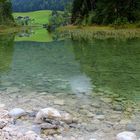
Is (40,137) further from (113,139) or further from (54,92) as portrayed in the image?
(54,92)

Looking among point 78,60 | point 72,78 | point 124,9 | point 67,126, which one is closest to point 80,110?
point 67,126

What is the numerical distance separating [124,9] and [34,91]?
2038 inches

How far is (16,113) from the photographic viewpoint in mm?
11297

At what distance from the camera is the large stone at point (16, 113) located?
11211 millimetres

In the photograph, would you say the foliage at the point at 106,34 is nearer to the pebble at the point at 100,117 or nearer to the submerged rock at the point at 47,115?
the pebble at the point at 100,117

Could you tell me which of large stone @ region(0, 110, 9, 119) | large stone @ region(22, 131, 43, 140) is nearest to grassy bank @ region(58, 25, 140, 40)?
large stone @ region(0, 110, 9, 119)

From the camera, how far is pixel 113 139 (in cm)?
925

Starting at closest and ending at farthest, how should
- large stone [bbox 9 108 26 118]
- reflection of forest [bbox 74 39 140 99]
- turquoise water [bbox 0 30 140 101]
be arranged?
large stone [bbox 9 108 26 118] → turquoise water [bbox 0 30 140 101] → reflection of forest [bbox 74 39 140 99]

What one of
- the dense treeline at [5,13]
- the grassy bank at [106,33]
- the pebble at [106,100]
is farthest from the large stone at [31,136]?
the dense treeline at [5,13]

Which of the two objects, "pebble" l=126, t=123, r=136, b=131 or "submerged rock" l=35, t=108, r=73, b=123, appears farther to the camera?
"submerged rock" l=35, t=108, r=73, b=123

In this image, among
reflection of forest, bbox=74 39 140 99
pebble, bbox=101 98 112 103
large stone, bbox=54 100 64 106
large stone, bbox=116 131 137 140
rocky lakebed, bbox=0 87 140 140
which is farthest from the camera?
reflection of forest, bbox=74 39 140 99

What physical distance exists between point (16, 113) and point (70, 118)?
5.68ft

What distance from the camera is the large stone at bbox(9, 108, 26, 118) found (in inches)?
441

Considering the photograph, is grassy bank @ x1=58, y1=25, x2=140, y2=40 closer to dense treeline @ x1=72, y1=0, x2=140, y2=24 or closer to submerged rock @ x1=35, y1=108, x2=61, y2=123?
dense treeline @ x1=72, y1=0, x2=140, y2=24
